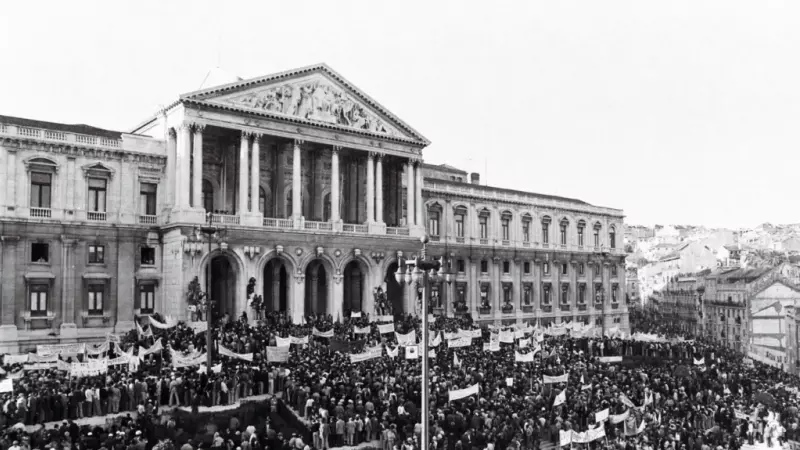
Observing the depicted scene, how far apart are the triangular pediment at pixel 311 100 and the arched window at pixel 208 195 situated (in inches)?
232

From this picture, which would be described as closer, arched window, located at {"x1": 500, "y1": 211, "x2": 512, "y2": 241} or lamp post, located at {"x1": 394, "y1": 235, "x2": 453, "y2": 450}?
lamp post, located at {"x1": 394, "y1": 235, "x2": 453, "y2": 450}

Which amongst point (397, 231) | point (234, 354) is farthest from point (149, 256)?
point (234, 354)

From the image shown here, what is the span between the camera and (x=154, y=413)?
21.6m

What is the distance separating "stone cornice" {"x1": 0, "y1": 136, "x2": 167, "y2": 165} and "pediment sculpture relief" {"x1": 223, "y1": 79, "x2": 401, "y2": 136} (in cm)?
641

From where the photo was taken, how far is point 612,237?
244 feet

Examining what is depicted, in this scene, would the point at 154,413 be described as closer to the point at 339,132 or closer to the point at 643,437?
the point at 643,437

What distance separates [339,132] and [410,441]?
99.7ft

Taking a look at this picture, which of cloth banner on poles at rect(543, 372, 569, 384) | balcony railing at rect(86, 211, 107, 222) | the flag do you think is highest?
balcony railing at rect(86, 211, 107, 222)

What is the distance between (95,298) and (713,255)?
101 m

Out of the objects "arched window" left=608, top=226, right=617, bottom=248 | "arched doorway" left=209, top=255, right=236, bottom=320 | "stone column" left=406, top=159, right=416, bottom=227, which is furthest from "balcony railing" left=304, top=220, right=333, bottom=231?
"arched window" left=608, top=226, right=617, bottom=248

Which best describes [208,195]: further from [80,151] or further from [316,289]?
[316,289]

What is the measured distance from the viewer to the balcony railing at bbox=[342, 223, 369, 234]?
47.2 metres

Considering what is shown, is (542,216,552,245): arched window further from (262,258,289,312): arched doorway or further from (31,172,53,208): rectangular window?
(31,172,53,208): rectangular window

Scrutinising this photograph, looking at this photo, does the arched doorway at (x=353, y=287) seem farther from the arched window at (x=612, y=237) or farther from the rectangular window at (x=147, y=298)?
the arched window at (x=612, y=237)
